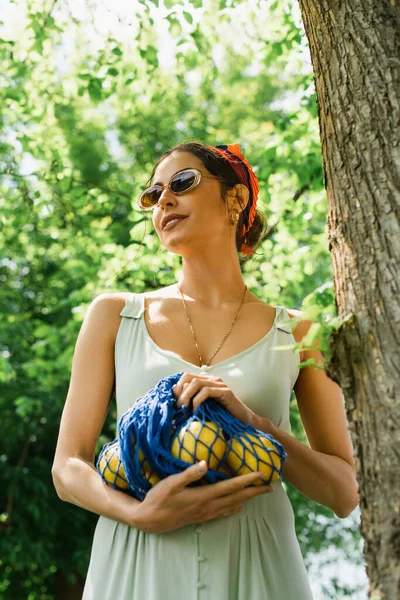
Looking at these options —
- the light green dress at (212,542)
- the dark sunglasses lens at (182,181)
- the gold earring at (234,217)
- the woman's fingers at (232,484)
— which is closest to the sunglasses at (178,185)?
the dark sunglasses lens at (182,181)

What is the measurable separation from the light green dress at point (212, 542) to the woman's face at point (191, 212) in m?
0.37

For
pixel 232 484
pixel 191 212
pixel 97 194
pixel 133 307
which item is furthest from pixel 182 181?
pixel 97 194

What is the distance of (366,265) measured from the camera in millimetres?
1607

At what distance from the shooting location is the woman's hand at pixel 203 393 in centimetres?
191

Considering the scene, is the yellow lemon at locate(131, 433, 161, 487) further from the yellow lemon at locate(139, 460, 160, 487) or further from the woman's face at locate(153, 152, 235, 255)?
the woman's face at locate(153, 152, 235, 255)

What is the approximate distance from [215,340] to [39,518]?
341 inches

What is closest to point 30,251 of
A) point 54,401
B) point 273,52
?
point 54,401

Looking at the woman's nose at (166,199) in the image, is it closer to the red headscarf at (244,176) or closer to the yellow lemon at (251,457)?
the red headscarf at (244,176)

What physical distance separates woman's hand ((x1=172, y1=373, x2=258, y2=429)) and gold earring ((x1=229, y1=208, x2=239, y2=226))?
996 mm

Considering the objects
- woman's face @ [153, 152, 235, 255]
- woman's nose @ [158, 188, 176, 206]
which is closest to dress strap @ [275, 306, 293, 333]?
woman's face @ [153, 152, 235, 255]

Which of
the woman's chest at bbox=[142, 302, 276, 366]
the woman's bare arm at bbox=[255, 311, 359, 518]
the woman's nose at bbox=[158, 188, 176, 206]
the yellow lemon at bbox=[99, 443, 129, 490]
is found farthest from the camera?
the woman's nose at bbox=[158, 188, 176, 206]

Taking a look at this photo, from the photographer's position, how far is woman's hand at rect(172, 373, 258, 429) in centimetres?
191

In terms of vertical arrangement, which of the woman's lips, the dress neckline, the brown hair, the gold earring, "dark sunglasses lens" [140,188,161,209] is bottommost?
the dress neckline

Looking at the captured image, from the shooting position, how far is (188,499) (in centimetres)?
186
